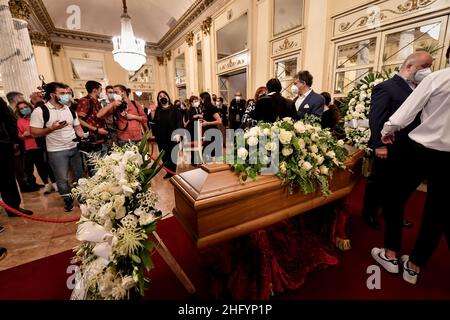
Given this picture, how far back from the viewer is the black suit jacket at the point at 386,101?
1.80 metres

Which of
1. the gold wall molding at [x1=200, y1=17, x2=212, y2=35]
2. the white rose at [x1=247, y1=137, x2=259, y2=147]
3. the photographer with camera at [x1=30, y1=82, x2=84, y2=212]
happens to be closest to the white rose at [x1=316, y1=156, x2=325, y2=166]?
the white rose at [x1=247, y1=137, x2=259, y2=147]

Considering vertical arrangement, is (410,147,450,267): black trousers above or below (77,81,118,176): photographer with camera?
below

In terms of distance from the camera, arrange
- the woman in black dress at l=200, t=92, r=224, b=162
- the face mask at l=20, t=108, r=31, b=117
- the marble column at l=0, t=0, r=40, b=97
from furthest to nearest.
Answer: the marble column at l=0, t=0, r=40, b=97
the woman in black dress at l=200, t=92, r=224, b=162
the face mask at l=20, t=108, r=31, b=117

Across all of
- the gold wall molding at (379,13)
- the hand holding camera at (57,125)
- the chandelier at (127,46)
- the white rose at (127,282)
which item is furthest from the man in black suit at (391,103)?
the chandelier at (127,46)

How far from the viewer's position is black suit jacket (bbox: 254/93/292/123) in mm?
2342

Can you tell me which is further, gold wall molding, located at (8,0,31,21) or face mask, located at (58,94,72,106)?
gold wall molding, located at (8,0,31,21)

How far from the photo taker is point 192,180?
133 centimetres

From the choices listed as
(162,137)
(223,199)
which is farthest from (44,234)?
(223,199)

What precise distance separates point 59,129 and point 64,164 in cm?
44

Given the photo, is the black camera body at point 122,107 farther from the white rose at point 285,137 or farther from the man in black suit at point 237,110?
the man in black suit at point 237,110

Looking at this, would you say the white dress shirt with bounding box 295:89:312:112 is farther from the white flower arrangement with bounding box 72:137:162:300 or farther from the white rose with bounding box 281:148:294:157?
the white flower arrangement with bounding box 72:137:162:300

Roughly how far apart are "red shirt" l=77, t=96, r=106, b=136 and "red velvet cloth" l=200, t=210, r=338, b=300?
2.77m

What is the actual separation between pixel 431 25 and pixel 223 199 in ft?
14.9

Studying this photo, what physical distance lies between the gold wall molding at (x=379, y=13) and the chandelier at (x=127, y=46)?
516 centimetres
